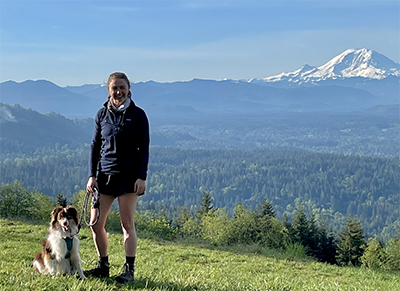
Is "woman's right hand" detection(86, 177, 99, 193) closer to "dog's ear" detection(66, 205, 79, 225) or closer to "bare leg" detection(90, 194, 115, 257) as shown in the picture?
"bare leg" detection(90, 194, 115, 257)

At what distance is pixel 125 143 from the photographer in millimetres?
5980

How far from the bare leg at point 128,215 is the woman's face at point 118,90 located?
4.41ft

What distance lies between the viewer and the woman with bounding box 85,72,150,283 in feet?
19.6

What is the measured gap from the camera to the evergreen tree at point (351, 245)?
38.0m

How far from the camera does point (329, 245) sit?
136 ft

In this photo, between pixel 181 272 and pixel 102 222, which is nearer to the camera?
pixel 102 222

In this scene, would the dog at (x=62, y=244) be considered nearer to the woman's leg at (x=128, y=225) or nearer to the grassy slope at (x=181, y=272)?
the grassy slope at (x=181, y=272)

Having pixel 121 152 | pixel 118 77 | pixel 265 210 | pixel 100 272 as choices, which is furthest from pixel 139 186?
pixel 265 210

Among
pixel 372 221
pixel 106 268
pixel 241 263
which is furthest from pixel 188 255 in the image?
pixel 372 221

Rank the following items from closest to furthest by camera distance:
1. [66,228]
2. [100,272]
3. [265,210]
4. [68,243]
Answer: [66,228] → [68,243] → [100,272] → [265,210]

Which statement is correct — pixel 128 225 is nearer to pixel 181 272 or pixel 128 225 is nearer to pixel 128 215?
pixel 128 215

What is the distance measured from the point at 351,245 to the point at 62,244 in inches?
1464

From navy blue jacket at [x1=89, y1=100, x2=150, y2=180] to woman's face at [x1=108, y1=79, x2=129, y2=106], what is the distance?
169 mm

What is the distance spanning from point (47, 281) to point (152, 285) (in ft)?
4.75
